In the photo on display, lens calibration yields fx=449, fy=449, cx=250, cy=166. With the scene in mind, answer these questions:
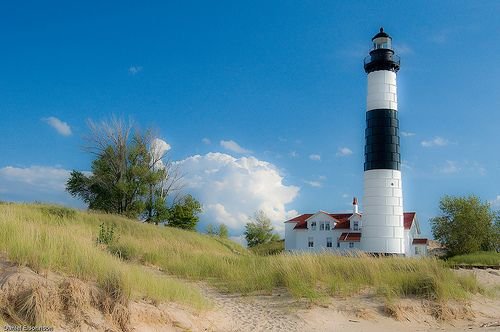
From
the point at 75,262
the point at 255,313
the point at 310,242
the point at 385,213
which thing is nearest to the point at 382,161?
the point at 385,213

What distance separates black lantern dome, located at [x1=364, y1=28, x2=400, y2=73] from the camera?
27.7 meters

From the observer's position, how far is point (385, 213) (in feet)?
85.7

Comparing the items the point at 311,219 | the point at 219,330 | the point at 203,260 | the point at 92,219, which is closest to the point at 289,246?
the point at 311,219

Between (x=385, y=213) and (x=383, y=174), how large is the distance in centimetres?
228

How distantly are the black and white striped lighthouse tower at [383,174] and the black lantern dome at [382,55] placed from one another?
0.50 ft

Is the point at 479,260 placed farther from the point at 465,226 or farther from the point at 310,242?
the point at 310,242

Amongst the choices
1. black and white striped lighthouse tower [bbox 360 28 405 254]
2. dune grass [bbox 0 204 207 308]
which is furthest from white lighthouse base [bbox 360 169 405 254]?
dune grass [bbox 0 204 207 308]

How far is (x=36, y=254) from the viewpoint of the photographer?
803cm

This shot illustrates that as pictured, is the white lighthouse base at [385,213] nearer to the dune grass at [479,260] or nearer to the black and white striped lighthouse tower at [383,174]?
the black and white striped lighthouse tower at [383,174]

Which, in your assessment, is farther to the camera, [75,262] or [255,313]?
[255,313]

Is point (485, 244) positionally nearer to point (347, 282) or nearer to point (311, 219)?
point (311, 219)

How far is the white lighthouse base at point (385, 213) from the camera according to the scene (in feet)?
85.5

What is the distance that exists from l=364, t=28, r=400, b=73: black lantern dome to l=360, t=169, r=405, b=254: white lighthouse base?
Answer: 21.9 feet

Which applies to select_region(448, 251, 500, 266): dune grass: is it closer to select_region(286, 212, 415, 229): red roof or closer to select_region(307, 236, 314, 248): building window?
select_region(286, 212, 415, 229): red roof
